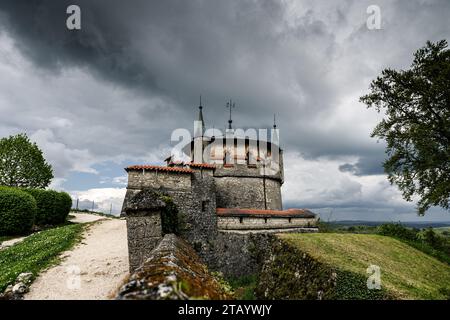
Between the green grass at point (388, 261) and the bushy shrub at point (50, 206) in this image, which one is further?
the bushy shrub at point (50, 206)

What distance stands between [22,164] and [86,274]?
28.7 meters

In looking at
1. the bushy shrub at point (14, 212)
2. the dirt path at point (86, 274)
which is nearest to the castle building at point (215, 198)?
the dirt path at point (86, 274)

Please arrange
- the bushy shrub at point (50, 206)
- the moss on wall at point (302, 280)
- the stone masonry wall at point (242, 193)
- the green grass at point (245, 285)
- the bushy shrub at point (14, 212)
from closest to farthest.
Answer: the moss on wall at point (302, 280), the green grass at point (245, 285), the bushy shrub at point (14, 212), the stone masonry wall at point (242, 193), the bushy shrub at point (50, 206)

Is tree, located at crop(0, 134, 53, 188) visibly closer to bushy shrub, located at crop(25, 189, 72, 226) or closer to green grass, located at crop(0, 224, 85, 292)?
bushy shrub, located at crop(25, 189, 72, 226)

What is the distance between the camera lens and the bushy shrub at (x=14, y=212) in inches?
887

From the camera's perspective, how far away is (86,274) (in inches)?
444

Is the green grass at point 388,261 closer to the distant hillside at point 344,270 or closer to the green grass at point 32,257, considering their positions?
the distant hillside at point 344,270

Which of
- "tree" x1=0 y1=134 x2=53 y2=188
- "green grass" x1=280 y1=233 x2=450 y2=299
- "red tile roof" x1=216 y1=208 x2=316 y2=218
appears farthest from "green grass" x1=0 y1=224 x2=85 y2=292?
"tree" x1=0 y1=134 x2=53 y2=188

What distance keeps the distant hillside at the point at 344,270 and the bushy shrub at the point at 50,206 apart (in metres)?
24.3

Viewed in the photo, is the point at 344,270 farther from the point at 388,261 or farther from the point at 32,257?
the point at 32,257

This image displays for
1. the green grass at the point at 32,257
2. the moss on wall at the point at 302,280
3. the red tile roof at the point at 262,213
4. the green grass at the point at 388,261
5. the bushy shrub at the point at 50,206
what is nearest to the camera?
the moss on wall at the point at 302,280

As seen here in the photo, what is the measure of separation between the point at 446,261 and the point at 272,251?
42.3ft

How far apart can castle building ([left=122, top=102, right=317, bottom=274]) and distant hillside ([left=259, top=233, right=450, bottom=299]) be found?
4271 mm

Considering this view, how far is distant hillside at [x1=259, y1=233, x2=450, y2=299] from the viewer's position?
934 centimetres
